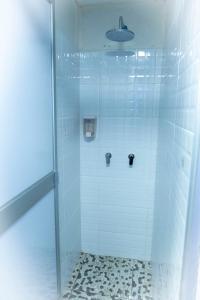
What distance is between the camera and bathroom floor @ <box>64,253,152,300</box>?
5.52ft

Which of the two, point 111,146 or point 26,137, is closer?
point 26,137

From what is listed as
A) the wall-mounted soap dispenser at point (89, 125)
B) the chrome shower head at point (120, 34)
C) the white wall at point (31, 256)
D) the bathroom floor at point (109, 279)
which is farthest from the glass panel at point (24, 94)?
the bathroom floor at point (109, 279)

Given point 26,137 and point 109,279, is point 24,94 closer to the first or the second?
point 26,137

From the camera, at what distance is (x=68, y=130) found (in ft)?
5.55

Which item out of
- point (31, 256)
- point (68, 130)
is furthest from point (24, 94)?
point (31, 256)

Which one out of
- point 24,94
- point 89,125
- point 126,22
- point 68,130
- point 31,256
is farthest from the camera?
point 89,125

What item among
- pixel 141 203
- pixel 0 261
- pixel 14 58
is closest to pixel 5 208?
pixel 0 261

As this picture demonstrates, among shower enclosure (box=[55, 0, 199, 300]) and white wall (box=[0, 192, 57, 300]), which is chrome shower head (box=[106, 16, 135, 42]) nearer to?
shower enclosure (box=[55, 0, 199, 300])

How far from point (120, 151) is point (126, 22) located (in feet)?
3.60

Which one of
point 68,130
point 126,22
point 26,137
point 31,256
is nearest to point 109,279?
point 31,256

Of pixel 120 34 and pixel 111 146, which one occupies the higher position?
pixel 120 34

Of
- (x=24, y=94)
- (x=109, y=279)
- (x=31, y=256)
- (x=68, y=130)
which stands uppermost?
(x=24, y=94)

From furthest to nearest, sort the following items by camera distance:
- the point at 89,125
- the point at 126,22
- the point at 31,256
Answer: the point at 89,125
the point at 126,22
the point at 31,256

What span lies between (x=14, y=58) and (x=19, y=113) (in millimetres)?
233
